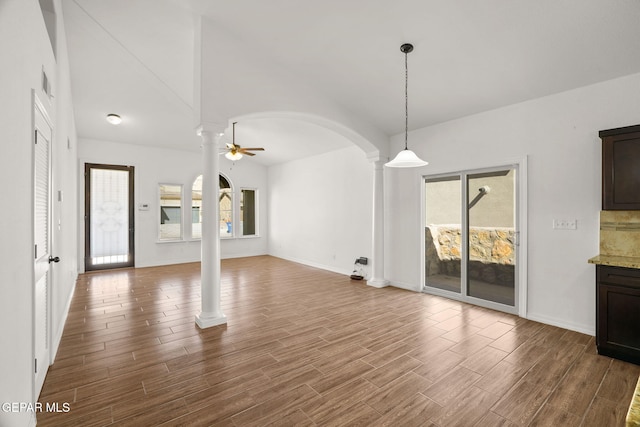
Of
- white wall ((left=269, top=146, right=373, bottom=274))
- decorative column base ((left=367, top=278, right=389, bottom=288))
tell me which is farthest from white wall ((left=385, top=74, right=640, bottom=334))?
white wall ((left=269, top=146, right=373, bottom=274))

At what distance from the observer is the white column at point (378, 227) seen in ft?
19.1

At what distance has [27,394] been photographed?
5.94ft

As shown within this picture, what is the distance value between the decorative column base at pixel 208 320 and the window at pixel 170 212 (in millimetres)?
5214

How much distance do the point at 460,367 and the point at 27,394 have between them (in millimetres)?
3270

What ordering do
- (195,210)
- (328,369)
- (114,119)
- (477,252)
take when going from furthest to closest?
(195,210) < (114,119) < (477,252) < (328,369)

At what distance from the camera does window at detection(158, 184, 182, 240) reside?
8164 millimetres

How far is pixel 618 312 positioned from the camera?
2.91m

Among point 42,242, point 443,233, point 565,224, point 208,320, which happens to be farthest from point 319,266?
point 42,242

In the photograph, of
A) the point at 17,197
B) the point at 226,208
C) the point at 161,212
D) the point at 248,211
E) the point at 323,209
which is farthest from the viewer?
the point at 248,211

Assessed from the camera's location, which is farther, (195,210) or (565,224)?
(195,210)

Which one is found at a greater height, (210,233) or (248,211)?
(248,211)

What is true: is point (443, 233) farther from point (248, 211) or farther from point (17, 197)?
point (248, 211)

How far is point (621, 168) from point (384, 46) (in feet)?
9.46

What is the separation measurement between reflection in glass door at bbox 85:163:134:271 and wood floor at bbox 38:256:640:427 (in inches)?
119
